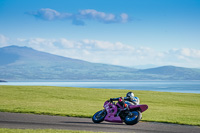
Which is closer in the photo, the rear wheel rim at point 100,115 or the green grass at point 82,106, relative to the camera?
the rear wheel rim at point 100,115

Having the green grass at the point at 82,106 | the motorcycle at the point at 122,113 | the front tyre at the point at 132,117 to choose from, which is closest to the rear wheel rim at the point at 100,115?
the motorcycle at the point at 122,113

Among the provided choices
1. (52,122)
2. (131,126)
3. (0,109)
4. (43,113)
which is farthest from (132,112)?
(0,109)

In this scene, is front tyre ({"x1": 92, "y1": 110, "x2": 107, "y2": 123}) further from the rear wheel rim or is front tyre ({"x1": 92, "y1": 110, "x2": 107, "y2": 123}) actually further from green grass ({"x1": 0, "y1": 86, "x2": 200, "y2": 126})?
green grass ({"x1": 0, "y1": 86, "x2": 200, "y2": 126})

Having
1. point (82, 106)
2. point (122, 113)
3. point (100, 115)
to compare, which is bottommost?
point (82, 106)

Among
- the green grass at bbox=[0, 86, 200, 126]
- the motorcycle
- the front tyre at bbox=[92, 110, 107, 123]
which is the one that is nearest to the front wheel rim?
the motorcycle

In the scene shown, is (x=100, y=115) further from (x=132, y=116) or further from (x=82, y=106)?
(x=82, y=106)

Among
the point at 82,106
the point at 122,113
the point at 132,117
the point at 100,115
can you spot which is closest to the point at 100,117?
the point at 100,115

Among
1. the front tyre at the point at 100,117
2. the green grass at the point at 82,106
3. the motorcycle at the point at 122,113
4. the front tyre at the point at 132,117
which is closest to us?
the front tyre at the point at 132,117

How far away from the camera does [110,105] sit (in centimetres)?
1673

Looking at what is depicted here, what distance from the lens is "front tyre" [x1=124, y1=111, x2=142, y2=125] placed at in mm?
15538

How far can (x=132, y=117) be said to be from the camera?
15.9 meters

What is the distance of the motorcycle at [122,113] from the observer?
618 inches

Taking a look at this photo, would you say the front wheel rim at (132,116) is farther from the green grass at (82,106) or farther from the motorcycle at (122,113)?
the green grass at (82,106)

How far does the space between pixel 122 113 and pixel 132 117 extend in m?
0.62
